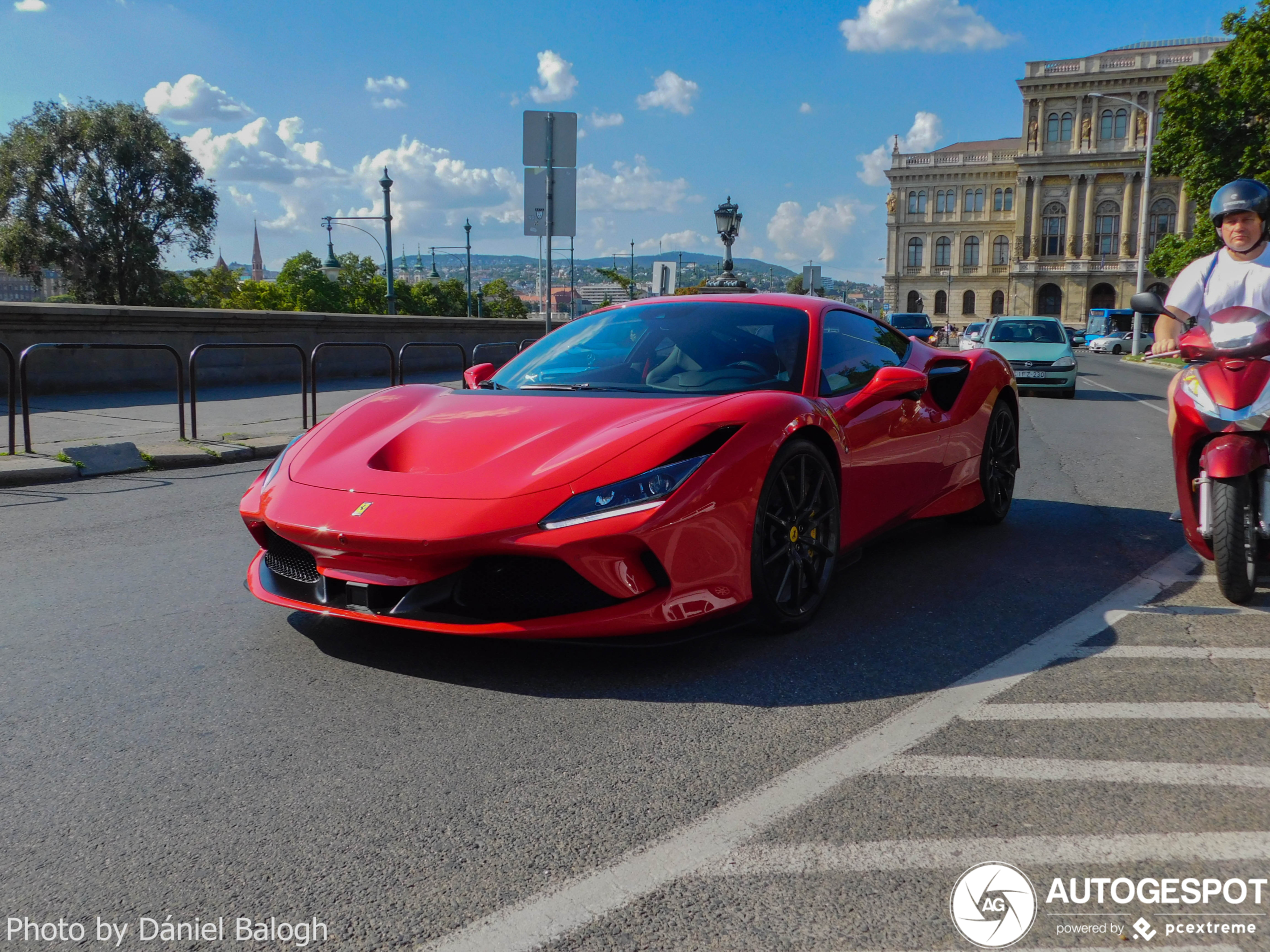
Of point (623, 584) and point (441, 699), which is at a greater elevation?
point (623, 584)

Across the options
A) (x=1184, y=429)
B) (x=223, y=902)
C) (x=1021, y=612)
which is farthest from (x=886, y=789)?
(x=1184, y=429)

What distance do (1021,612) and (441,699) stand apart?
2431 millimetres

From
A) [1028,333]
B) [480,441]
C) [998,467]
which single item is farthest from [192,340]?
[1028,333]

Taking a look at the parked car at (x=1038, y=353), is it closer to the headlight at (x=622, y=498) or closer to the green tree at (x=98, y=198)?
the headlight at (x=622, y=498)

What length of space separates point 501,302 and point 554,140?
100.0 m

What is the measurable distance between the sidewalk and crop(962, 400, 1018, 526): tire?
3012 millimetres

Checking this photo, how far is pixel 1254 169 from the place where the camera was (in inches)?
1260

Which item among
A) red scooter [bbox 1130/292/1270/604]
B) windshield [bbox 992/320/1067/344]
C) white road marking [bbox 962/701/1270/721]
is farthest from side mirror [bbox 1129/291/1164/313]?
windshield [bbox 992/320/1067/344]

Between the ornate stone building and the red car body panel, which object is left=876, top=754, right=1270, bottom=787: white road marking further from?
the ornate stone building

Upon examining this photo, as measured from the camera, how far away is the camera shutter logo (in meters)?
2.03

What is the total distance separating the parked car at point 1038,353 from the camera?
1834 centimetres

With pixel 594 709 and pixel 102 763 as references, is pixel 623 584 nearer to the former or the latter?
pixel 594 709

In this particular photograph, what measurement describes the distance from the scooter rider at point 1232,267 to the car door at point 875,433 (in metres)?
1.07

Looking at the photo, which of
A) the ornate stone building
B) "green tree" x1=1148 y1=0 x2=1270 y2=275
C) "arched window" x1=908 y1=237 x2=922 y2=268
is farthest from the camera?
"arched window" x1=908 y1=237 x2=922 y2=268
